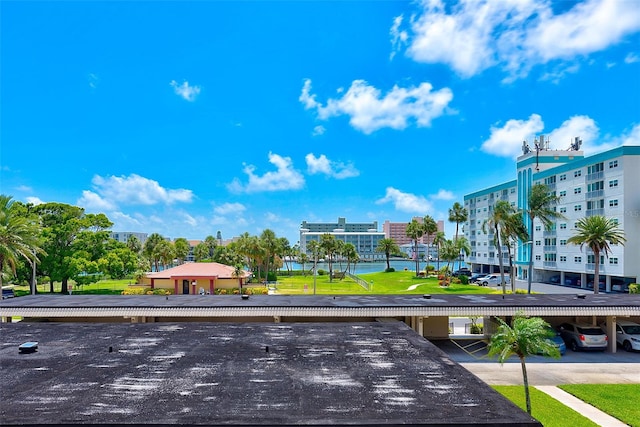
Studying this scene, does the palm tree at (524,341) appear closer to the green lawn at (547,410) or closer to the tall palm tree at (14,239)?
the green lawn at (547,410)

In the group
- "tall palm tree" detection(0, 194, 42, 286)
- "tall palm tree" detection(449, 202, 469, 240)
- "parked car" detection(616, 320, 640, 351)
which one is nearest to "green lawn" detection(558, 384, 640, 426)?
"parked car" detection(616, 320, 640, 351)

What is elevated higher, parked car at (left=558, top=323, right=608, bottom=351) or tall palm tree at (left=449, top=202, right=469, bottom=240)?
tall palm tree at (left=449, top=202, right=469, bottom=240)

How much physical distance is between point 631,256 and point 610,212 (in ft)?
18.3

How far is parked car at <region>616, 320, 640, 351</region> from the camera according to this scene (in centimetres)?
2188

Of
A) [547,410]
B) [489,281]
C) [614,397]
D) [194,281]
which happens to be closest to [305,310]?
[547,410]

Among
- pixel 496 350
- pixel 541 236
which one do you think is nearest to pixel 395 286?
pixel 541 236

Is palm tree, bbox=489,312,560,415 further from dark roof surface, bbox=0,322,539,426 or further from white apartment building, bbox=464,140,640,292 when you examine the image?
white apartment building, bbox=464,140,640,292

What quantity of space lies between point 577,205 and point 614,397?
149ft

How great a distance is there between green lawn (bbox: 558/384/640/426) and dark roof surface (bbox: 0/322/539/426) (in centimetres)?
712

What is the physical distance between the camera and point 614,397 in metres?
15.2

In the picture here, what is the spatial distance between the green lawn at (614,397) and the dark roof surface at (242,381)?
23.4 ft

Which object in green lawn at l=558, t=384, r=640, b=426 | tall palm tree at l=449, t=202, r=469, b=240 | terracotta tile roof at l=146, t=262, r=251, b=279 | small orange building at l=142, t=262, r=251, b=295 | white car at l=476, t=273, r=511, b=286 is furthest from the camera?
tall palm tree at l=449, t=202, r=469, b=240

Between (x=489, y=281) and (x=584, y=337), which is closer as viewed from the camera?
(x=584, y=337)

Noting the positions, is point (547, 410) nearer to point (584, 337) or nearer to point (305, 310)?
point (584, 337)
